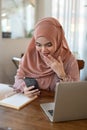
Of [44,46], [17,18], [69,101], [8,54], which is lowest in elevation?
[8,54]

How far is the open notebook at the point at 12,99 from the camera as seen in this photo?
1471mm

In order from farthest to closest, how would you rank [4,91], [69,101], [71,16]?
[71,16], [4,91], [69,101]

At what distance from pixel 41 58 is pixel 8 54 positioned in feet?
4.26

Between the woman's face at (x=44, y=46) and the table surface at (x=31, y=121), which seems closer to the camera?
the table surface at (x=31, y=121)

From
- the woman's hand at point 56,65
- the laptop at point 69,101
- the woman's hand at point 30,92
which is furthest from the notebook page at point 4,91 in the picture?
the laptop at point 69,101

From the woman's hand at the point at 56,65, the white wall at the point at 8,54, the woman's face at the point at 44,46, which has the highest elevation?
the woman's face at the point at 44,46

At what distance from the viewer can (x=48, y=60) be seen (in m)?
1.85

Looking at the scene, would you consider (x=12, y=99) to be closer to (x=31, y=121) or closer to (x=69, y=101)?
(x=31, y=121)

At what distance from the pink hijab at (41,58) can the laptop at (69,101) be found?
64 cm

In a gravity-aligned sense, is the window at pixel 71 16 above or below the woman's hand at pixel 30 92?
above

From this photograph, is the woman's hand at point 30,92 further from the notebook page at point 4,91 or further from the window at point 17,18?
the window at point 17,18

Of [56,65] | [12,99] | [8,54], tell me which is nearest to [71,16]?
[8,54]

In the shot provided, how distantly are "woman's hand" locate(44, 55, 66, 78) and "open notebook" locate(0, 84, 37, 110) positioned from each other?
0.28m

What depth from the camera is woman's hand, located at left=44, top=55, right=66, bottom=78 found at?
1788 millimetres
